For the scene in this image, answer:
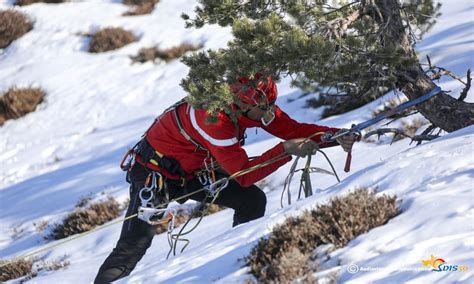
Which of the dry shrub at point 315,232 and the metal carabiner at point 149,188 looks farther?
the metal carabiner at point 149,188

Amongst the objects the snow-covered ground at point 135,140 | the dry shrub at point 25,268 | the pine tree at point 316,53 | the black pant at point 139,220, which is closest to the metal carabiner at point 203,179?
the black pant at point 139,220

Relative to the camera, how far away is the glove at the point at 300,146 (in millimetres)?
4648

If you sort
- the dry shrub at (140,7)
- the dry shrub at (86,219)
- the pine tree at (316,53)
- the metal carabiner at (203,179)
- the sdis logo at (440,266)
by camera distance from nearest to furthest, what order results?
the sdis logo at (440,266)
the pine tree at (316,53)
the metal carabiner at (203,179)
the dry shrub at (86,219)
the dry shrub at (140,7)

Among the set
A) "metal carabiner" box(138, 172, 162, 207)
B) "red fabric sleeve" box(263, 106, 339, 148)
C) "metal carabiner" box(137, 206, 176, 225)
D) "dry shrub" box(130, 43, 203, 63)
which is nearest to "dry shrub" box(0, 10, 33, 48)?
"dry shrub" box(130, 43, 203, 63)

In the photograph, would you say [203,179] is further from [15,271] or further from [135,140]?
[135,140]

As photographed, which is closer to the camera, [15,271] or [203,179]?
[203,179]

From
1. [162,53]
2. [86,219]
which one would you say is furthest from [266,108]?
[162,53]

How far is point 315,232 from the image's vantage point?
3.58 m

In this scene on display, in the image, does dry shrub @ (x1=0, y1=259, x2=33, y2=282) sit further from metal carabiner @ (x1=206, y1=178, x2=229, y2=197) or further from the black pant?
metal carabiner @ (x1=206, y1=178, x2=229, y2=197)

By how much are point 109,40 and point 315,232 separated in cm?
1189

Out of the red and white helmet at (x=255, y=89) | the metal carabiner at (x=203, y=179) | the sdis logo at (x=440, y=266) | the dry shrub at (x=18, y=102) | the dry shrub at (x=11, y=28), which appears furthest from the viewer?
the dry shrub at (x=11, y=28)

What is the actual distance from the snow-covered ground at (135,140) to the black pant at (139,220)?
21 cm

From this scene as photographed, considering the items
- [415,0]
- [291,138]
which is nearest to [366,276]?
[291,138]

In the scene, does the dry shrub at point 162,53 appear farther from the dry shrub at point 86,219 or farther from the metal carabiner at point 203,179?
the metal carabiner at point 203,179
